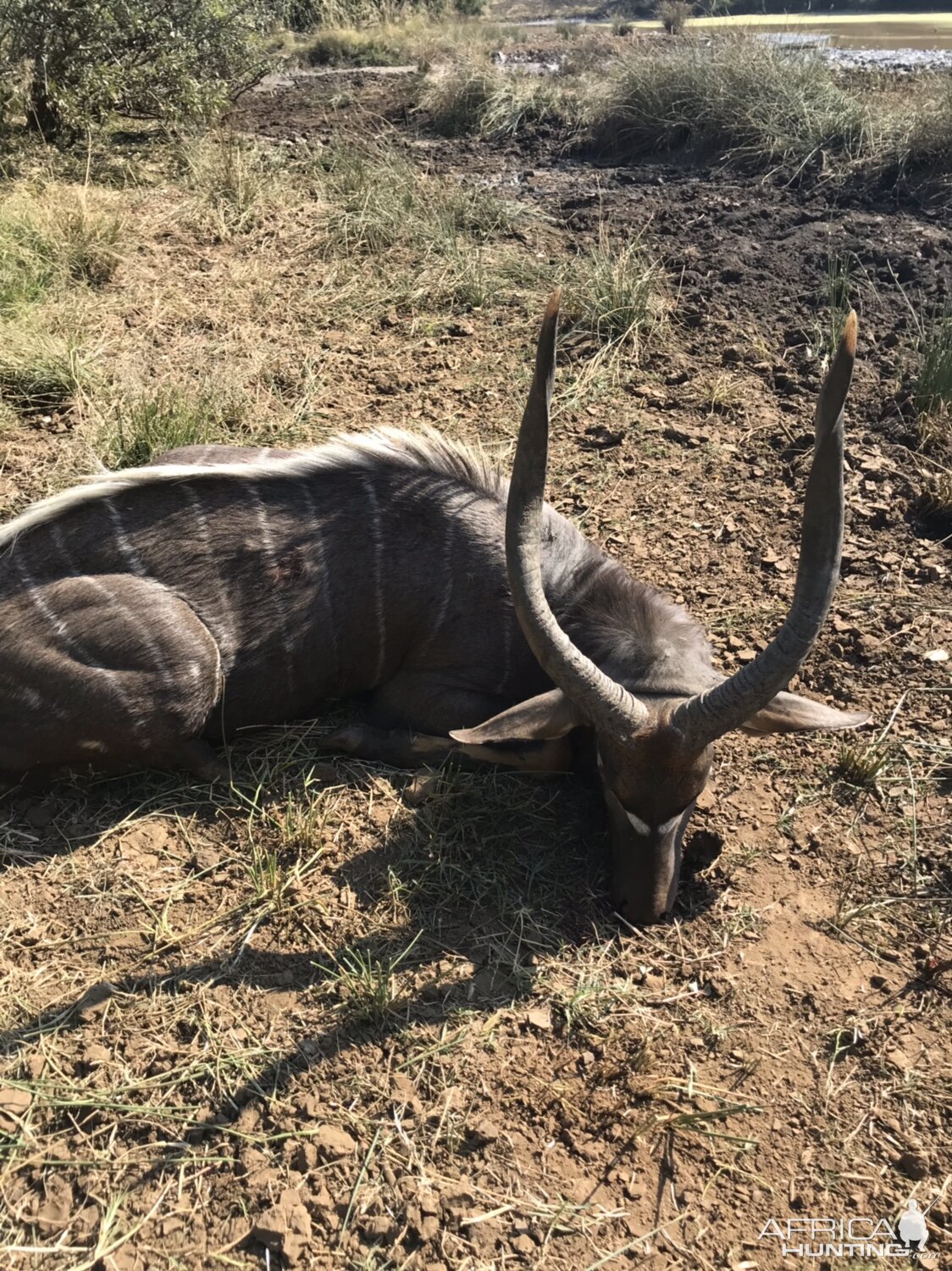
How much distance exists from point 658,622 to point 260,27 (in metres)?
10.8

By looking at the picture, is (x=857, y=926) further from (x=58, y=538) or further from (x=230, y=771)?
(x=58, y=538)

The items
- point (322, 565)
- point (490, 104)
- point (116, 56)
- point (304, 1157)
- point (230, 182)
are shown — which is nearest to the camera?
point (304, 1157)

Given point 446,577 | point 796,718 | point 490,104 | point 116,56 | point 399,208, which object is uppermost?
point 116,56

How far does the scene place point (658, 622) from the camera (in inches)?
159

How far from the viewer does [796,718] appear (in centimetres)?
363

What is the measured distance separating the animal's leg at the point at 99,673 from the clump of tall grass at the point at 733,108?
7682 millimetres

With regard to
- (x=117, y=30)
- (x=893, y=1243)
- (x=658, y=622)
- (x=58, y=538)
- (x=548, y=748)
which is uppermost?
(x=117, y=30)

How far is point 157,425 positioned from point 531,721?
3009mm

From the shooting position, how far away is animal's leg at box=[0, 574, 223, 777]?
12.6 feet

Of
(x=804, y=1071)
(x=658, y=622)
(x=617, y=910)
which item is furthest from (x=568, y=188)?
(x=804, y=1071)

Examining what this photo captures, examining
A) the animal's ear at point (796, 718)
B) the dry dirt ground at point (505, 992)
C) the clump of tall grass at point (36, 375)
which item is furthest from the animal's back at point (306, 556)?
the clump of tall grass at point (36, 375)

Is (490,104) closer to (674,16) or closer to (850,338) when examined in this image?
(850,338)

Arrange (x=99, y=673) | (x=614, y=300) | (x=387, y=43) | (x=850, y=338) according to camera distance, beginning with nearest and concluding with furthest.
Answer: (x=850, y=338), (x=99, y=673), (x=614, y=300), (x=387, y=43)

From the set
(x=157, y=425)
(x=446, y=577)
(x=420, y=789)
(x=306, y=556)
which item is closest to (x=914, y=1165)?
(x=420, y=789)
